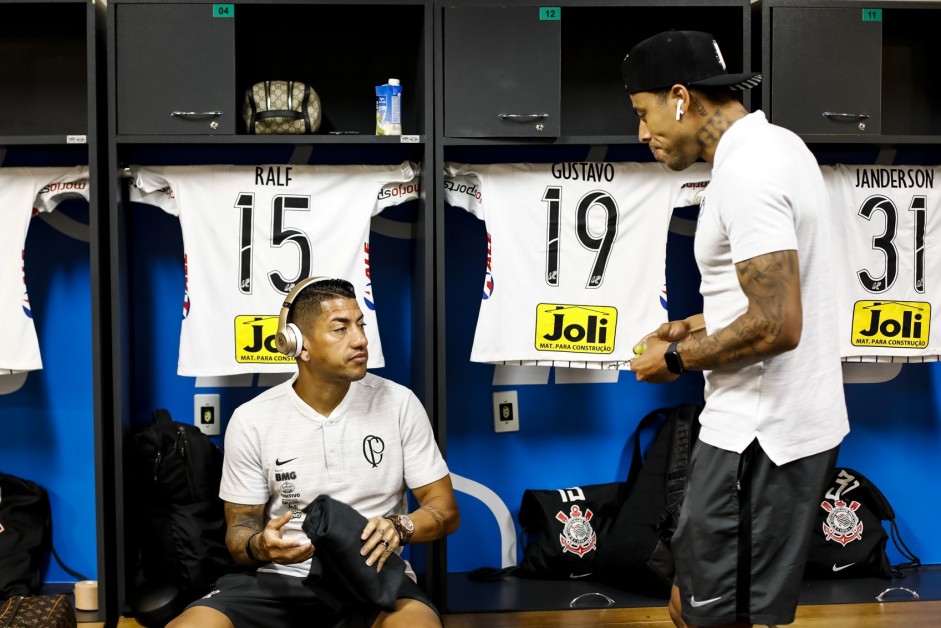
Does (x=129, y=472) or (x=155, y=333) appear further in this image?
(x=155, y=333)

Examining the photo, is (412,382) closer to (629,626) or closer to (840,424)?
(629,626)

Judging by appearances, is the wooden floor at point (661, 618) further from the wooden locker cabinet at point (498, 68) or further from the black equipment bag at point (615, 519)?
the wooden locker cabinet at point (498, 68)

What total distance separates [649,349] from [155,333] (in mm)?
2081

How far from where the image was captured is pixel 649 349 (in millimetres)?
1822

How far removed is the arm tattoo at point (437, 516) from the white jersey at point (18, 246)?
146 cm

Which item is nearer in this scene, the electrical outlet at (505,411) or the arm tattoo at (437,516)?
the arm tattoo at (437,516)

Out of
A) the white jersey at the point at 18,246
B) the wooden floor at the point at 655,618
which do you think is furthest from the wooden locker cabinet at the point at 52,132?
the wooden floor at the point at 655,618

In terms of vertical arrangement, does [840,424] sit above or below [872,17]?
below

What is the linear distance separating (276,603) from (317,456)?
365mm

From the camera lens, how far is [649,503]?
125 inches

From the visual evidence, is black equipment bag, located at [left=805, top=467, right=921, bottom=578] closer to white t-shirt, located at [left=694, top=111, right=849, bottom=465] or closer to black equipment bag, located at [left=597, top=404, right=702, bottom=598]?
black equipment bag, located at [left=597, top=404, right=702, bottom=598]

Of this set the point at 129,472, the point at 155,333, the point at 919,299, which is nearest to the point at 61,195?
the point at 155,333

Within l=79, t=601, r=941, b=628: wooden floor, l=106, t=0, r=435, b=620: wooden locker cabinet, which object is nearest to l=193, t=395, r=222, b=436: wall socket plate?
l=106, t=0, r=435, b=620: wooden locker cabinet

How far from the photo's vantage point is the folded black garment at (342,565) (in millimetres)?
1994
